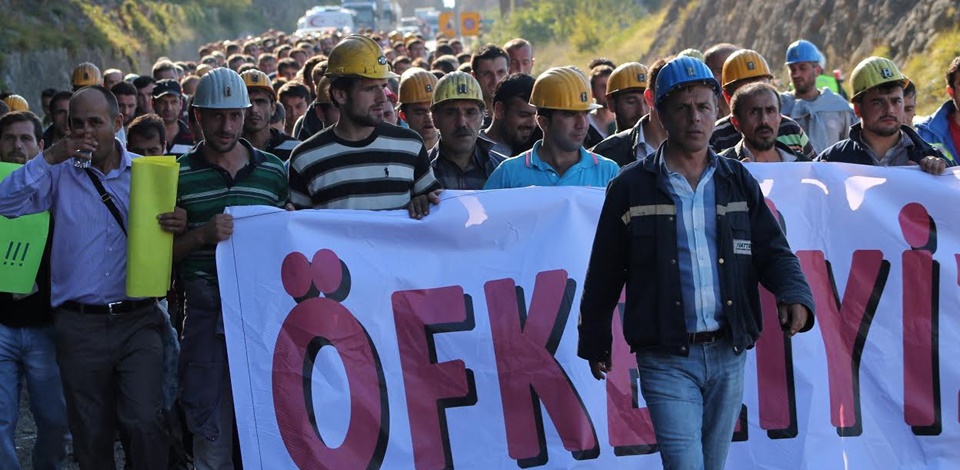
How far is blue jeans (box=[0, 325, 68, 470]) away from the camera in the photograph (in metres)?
6.86

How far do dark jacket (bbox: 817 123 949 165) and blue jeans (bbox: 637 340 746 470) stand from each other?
2.51m

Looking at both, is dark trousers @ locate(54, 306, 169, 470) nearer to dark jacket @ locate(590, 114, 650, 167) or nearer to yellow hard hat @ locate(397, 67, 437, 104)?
dark jacket @ locate(590, 114, 650, 167)

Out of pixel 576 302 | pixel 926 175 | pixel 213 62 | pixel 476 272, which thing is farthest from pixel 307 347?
pixel 213 62

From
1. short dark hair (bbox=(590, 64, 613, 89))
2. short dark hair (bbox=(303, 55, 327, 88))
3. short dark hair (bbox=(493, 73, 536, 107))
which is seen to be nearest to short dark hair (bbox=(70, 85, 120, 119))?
short dark hair (bbox=(493, 73, 536, 107))

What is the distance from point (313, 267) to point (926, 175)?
9.99 feet

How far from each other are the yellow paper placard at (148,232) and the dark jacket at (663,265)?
6.58 feet

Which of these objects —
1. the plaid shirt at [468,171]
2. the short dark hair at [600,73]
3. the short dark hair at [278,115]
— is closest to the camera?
the plaid shirt at [468,171]

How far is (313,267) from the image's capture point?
6516 millimetres

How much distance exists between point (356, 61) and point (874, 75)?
9.30 feet

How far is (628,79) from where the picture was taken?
9.10 metres

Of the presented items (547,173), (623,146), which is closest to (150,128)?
(547,173)

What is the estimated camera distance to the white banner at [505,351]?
21.0 ft

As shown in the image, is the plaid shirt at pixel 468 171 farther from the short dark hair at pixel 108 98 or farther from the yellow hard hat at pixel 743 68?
the yellow hard hat at pixel 743 68

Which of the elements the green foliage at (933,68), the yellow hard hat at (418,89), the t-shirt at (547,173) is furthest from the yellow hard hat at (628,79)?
the green foliage at (933,68)
